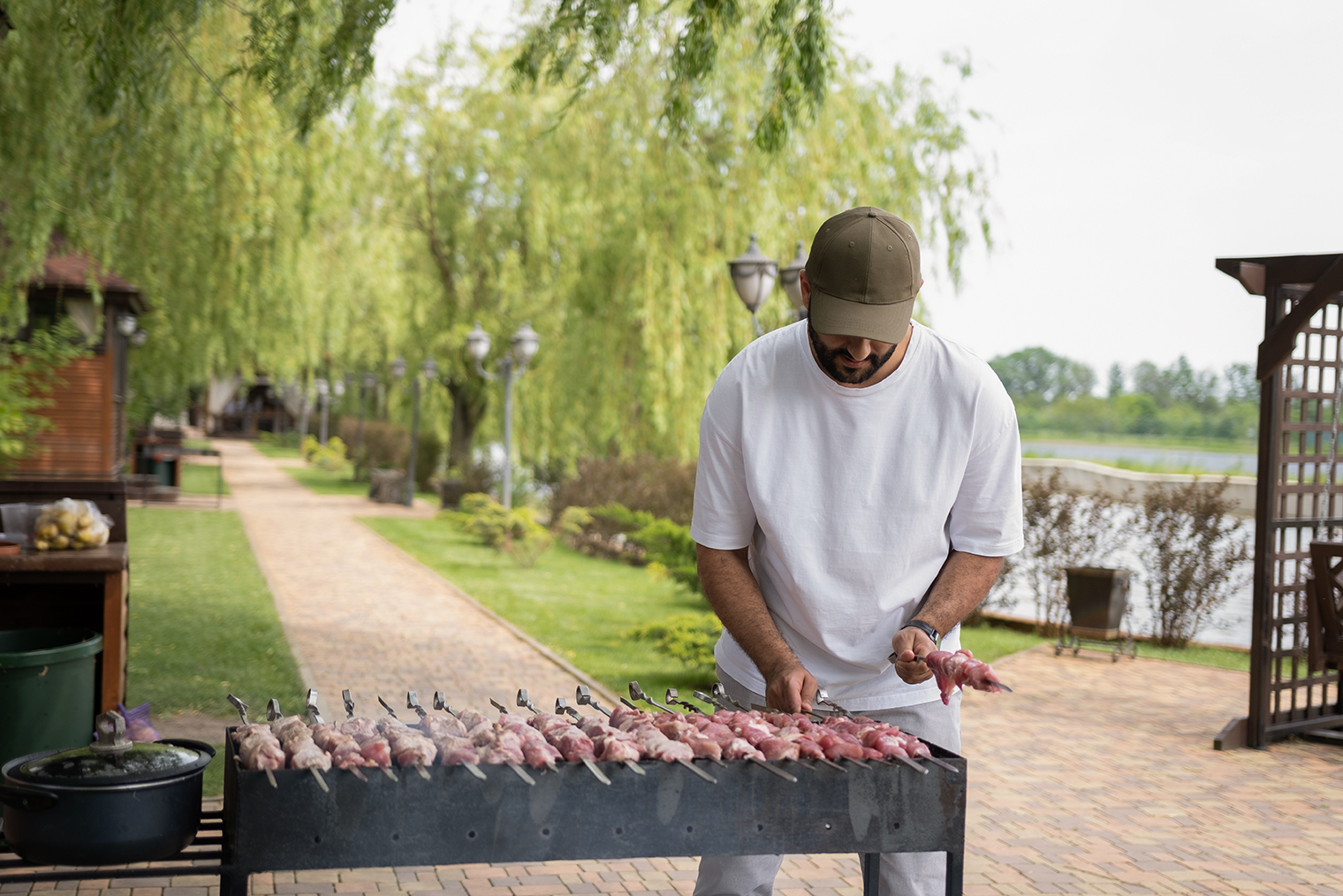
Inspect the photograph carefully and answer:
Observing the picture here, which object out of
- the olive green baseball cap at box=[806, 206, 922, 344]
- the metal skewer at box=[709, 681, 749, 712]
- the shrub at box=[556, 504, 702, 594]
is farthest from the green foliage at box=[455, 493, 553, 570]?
the olive green baseball cap at box=[806, 206, 922, 344]

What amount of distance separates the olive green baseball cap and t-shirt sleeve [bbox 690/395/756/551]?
418mm

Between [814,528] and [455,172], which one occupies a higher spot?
[455,172]

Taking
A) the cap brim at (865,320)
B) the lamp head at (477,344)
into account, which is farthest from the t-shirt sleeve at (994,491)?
the lamp head at (477,344)

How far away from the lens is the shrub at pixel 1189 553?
39.0 ft

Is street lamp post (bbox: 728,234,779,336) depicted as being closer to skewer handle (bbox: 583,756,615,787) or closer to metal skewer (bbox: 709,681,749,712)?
metal skewer (bbox: 709,681,749,712)

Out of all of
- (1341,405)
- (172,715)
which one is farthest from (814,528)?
(1341,405)

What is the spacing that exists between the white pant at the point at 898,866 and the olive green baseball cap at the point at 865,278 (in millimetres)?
966

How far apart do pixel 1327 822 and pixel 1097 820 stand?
1226 mm

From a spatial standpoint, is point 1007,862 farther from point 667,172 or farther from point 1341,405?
point 667,172

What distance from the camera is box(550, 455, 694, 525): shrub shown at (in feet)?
55.1

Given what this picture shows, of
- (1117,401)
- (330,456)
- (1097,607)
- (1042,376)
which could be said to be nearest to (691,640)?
(1097,607)

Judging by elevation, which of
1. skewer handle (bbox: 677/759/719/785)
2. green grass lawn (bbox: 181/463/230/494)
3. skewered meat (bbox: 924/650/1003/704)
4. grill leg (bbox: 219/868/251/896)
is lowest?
green grass lawn (bbox: 181/463/230/494)

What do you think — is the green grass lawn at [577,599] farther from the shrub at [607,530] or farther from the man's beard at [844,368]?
the man's beard at [844,368]

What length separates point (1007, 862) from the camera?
5379mm
